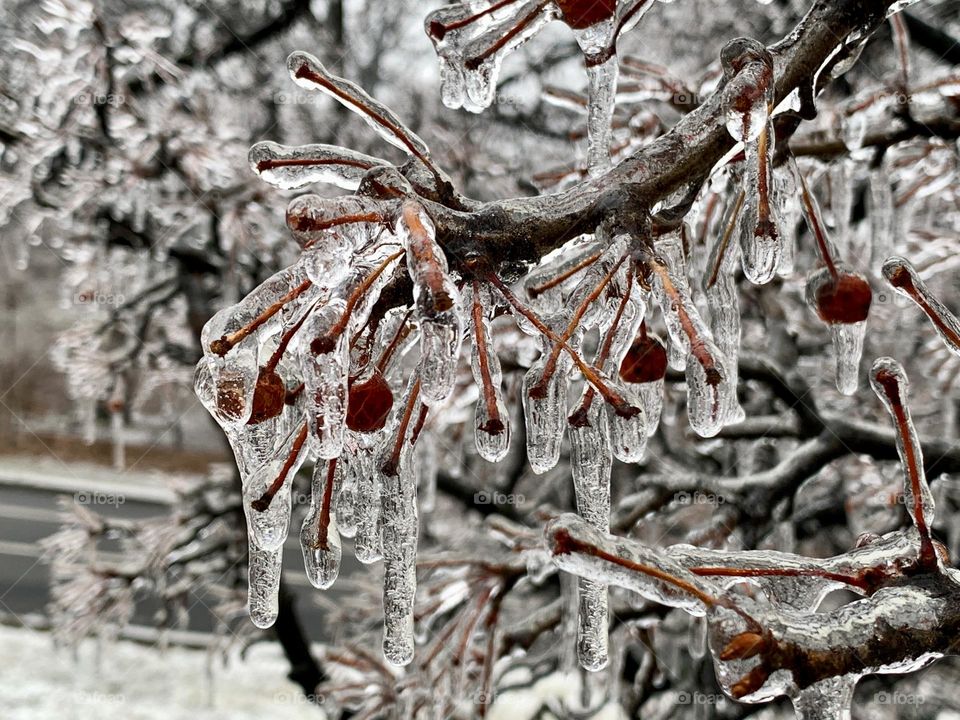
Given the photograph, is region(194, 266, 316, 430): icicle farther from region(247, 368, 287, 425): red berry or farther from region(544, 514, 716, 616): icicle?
region(544, 514, 716, 616): icicle

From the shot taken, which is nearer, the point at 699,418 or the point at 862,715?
the point at 699,418

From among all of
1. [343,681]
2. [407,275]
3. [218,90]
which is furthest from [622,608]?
[218,90]

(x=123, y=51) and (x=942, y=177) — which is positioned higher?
(x=123, y=51)

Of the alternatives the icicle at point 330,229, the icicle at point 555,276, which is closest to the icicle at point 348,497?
the icicle at point 330,229

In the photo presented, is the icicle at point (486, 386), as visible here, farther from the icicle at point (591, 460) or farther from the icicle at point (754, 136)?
the icicle at point (754, 136)

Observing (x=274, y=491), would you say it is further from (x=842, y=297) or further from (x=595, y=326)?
(x=842, y=297)

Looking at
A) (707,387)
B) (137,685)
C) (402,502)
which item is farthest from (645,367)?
(137,685)

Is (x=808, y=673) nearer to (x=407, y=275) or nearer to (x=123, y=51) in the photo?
(x=407, y=275)
